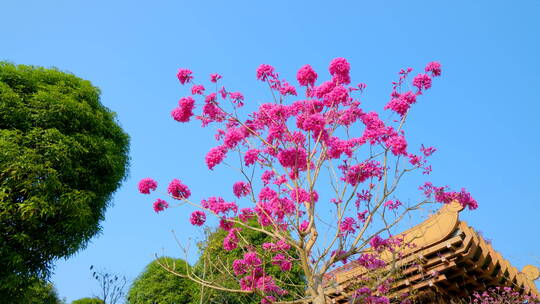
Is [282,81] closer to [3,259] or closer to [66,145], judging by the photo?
[66,145]

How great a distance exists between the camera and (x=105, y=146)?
1252 centimetres

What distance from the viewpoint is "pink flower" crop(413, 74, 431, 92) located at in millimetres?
7450

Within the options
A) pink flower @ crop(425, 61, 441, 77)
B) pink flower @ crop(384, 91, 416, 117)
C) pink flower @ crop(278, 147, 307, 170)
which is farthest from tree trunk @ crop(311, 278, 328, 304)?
pink flower @ crop(425, 61, 441, 77)

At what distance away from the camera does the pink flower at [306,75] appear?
734 cm

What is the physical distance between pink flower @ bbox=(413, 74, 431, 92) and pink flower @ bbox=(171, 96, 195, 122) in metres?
4.00

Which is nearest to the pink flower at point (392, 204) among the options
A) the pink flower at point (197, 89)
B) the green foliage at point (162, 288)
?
→ the pink flower at point (197, 89)

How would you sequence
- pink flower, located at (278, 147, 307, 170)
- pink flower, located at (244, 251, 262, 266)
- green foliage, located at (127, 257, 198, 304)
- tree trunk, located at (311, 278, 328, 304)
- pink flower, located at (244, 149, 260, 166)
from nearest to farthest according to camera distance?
tree trunk, located at (311, 278, 328, 304) → pink flower, located at (278, 147, 307, 170) → pink flower, located at (244, 149, 260, 166) → pink flower, located at (244, 251, 262, 266) → green foliage, located at (127, 257, 198, 304)

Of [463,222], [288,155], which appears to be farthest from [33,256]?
[463,222]

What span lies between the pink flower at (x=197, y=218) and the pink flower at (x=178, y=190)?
330mm

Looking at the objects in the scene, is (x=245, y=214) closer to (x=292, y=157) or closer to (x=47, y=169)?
(x=292, y=157)

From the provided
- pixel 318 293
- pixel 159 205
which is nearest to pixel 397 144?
pixel 318 293

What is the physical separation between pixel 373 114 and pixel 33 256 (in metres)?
9.03

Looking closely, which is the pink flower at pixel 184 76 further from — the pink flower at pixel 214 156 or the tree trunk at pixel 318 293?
the tree trunk at pixel 318 293

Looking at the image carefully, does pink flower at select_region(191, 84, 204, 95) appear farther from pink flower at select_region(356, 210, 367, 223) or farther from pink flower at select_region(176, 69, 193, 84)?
pink flower at select_region(356, 210, 367, 223)
